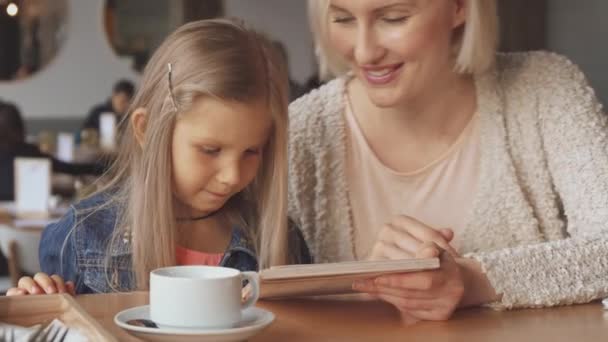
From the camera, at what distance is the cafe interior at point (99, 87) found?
129 cm

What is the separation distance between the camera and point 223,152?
1607 mm

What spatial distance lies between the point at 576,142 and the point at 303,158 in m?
0.55

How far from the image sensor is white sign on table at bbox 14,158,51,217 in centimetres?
445

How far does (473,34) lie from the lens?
6.35ft

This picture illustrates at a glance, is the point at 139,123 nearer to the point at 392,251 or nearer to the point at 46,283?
the point at 46,283

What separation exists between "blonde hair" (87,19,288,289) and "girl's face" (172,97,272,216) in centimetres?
2

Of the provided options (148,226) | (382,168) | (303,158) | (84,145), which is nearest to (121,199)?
(148,226)

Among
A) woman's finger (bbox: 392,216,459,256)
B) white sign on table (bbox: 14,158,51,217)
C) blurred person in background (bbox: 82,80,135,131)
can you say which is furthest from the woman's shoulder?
blurred person in background (bbox: 82,80,135,131)

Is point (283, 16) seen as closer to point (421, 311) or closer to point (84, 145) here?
point (84, 145)

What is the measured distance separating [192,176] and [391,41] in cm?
46

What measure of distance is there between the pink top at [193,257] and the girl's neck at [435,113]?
481 mm

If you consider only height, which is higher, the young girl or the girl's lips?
the girl's lips

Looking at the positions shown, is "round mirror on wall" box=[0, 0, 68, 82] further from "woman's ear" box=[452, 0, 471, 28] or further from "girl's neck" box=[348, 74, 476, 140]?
"woman's ear" box=[452, 0, 471, 28]

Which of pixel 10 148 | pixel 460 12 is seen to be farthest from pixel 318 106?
pixel 10 148
